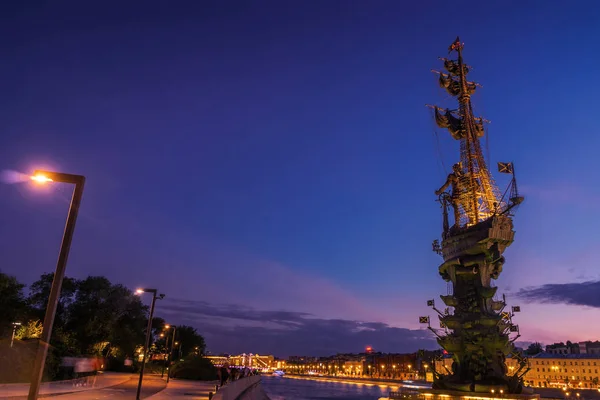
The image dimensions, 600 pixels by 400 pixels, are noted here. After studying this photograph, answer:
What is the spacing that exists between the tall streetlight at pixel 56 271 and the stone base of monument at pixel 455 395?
158 ft

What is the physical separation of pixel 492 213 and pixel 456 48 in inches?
1140

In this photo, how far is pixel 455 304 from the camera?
53.6m

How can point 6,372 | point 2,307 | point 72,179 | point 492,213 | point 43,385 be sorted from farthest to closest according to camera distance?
point 492,213
point 2,307
point 6,372
point 43,385
point 72,179

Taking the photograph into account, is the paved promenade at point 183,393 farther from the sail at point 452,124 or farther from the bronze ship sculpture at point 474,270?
the sail at point 452,124

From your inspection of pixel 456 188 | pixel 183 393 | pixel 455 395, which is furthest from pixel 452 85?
pixel 183 393

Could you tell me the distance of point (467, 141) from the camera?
61.1m

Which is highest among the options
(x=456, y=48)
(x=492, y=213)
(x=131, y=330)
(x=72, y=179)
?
(x=456, y=48)

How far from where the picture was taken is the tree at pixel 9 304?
47.5m

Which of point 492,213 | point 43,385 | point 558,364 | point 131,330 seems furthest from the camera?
point 558,364

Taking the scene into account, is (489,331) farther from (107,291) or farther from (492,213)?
(107,291)

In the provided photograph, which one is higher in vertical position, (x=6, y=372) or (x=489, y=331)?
(x=489, y=331)

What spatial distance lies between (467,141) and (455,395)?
33365mm

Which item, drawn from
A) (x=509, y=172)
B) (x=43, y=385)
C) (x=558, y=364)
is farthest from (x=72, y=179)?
(x=558, y=364)

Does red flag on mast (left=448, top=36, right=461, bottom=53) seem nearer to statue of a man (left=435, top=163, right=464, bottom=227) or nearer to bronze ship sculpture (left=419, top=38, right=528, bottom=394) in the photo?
bronze ship sculpture (left=419, top=38, right=528, bottom=394)
